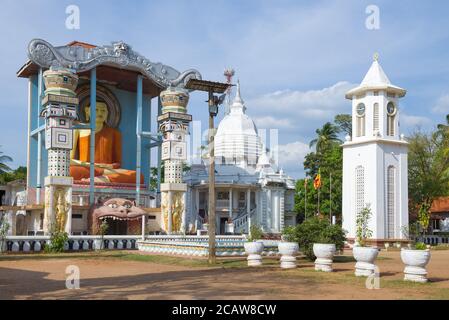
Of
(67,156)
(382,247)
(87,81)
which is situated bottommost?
(382,247)

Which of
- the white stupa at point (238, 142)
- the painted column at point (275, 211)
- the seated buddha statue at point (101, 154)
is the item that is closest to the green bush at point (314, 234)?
the seated buddha statue at point (101, 154)

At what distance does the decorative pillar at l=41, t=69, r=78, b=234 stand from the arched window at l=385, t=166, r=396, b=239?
1906cm

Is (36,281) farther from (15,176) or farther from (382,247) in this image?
(15,176)

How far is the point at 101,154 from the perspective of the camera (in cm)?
4319

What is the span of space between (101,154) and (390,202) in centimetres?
2171

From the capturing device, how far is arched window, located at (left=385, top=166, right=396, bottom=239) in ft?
113

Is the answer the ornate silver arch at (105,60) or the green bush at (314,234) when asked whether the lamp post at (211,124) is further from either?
the ornate silver arch at (105,60)

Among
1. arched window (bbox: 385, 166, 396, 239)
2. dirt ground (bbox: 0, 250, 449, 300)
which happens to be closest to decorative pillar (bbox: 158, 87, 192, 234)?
arched window (bbox: 385, 166, 396, 239)

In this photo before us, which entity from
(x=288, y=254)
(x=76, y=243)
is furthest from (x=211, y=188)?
(x=76, y=243)

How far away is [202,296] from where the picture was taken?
447 inches

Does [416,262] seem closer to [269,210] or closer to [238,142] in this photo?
[269,210]

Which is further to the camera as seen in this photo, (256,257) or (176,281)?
(256,257)
